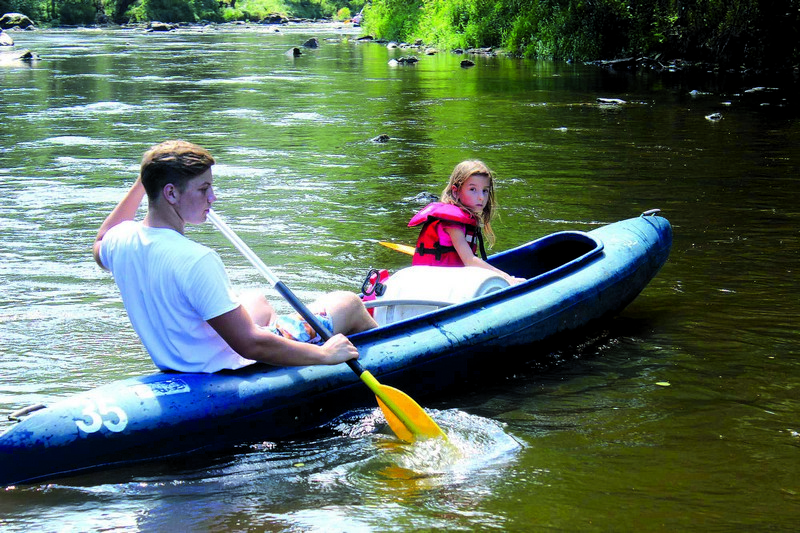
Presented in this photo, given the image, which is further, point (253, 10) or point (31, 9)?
point (253, 10)

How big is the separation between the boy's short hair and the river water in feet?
3.93

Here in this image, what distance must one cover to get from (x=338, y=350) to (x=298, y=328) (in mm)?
268

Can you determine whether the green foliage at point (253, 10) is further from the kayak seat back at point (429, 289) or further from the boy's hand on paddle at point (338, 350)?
the boy's hand on paddle at point (338, 350)

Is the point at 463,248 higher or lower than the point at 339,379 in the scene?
higher

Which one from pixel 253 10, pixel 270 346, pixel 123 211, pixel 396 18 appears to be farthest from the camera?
pixel 253 10

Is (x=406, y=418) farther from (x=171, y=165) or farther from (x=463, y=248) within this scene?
(x=171, y=165)

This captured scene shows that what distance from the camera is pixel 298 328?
13.4 ft

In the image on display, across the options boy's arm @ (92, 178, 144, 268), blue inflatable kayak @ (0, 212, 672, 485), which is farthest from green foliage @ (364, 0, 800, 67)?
boy's arm @ (92, 178, 144, 268)

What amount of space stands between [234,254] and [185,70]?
1866 cm

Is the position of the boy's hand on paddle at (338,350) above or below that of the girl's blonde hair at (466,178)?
below

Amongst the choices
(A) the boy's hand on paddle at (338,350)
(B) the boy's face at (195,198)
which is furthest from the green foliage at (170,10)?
(B) the boy's face at (195,198)

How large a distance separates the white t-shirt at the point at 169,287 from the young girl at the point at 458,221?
1677 millimetres

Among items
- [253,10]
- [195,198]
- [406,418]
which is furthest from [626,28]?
[253,10]

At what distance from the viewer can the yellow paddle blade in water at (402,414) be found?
13.2ft
